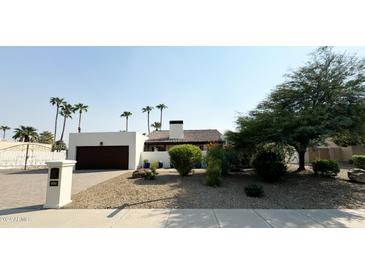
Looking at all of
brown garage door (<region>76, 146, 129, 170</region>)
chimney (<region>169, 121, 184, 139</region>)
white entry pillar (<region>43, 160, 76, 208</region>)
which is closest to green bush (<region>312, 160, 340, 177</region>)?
white entry pillar (<region>43, 160, 76, 208</region>)

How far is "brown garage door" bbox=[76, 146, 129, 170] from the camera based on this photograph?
56.4 ft

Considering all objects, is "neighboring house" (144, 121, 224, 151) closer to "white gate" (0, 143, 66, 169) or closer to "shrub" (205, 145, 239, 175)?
"shrub" (205, 145, 239, 175)

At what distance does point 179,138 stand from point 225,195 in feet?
49.5

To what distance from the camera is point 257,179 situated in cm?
945

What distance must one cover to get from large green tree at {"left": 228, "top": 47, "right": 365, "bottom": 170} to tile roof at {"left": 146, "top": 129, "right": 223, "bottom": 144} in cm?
1062

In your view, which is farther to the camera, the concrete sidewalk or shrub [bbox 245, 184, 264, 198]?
shrub [bbox 245, 184, 264, 198]

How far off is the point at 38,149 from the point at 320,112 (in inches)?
1078

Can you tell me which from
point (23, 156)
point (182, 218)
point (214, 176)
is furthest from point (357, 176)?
point (23, 156)

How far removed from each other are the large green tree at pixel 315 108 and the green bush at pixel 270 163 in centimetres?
73

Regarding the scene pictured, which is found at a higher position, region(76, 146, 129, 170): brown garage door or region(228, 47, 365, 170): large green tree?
region(228, 47, 365, 170): large green tree

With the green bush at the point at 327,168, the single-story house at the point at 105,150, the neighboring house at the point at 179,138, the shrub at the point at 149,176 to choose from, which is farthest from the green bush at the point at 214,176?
the neighboring house at the point at 179,138

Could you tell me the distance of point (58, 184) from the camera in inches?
236

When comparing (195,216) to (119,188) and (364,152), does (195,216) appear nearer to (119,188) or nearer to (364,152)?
(119,188)
